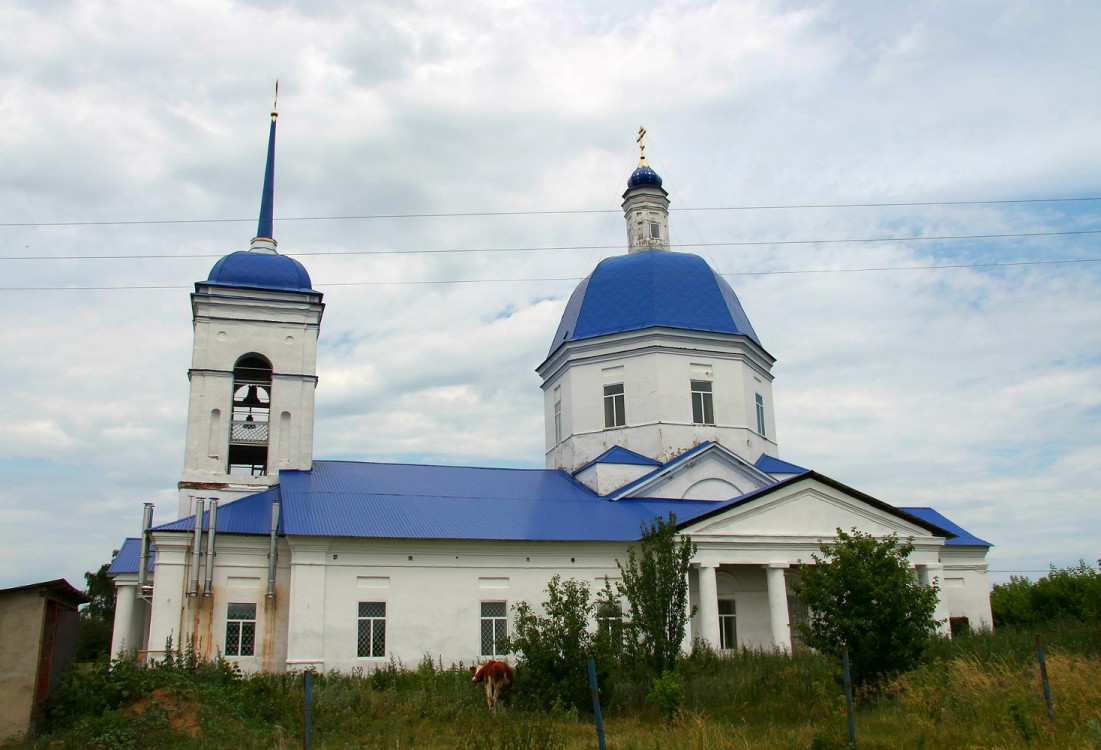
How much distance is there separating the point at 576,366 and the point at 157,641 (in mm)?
14580

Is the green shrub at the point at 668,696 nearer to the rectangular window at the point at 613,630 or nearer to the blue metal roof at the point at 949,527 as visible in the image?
the rectangular window at the point at 613,630

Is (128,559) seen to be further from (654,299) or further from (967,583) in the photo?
(967,583)

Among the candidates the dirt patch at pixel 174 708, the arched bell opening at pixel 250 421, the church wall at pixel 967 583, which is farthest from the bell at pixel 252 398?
the church wall at pixel 967 583

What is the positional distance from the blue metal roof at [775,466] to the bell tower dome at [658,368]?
1.19ft

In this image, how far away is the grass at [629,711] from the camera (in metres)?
11.4

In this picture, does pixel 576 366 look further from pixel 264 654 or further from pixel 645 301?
pixel 264 654

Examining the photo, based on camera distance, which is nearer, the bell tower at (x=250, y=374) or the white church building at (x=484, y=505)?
the white church building at (x=484, y=505)

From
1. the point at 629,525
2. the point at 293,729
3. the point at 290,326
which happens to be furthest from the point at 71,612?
the point at 629,525

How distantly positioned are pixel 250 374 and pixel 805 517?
15.2 meters

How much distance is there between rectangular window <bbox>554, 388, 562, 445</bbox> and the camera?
A: 30281 millimetres

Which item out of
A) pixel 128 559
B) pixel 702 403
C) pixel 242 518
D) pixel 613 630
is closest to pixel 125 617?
pixel 128 559

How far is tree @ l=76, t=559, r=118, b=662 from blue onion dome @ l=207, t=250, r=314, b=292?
58.5ft

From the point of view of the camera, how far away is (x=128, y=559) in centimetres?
2391

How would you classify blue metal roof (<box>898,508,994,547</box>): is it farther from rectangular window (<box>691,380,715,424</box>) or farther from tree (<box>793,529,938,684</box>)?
tree (<box>793,529,938,684</box>)
